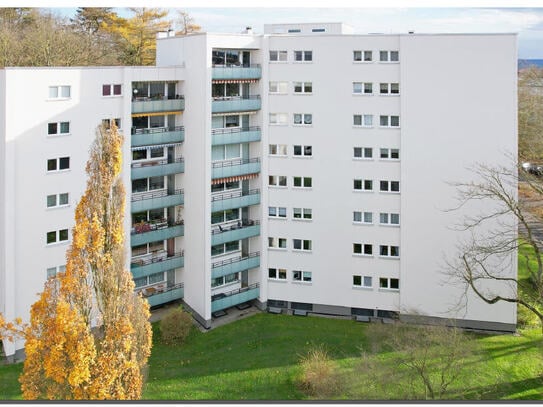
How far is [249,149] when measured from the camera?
92.7 ft

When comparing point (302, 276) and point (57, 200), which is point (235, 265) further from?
point (57, 200)

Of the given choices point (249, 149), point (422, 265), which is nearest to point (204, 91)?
point (249, 149)

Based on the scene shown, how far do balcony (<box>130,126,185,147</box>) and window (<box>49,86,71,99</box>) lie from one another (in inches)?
103

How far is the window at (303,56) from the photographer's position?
27266 millimetres

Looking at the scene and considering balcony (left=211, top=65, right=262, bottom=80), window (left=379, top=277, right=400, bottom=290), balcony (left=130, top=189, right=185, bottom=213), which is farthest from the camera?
window (left=379, top=277, right=400, bottom=290)

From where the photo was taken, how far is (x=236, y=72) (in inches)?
1050

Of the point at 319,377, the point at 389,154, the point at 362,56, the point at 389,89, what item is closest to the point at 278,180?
the point at 389,154

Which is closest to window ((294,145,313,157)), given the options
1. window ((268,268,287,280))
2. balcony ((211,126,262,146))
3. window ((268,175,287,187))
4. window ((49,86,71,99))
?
window ((268,175,287,187))

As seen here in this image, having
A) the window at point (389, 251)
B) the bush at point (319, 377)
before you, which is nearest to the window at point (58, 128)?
the bush at point (319, 377)

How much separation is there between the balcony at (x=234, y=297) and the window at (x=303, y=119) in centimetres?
569

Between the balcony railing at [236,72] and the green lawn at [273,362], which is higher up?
the balcony railing at [236,72]

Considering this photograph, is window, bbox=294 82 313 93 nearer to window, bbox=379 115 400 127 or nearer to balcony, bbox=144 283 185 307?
window, bbox=379 115 400 127

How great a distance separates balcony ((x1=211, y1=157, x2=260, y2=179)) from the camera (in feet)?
88.0

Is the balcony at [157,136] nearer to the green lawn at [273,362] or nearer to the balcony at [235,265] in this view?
the balcony at [235,265]
